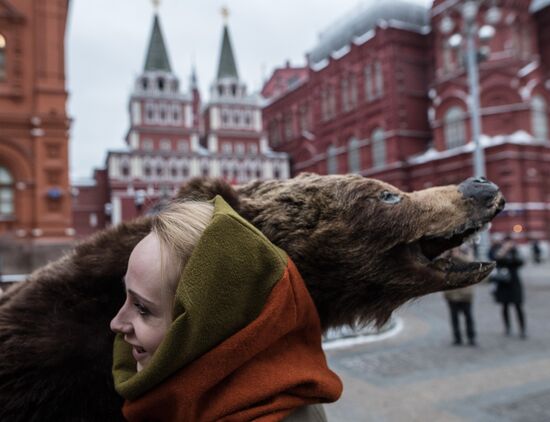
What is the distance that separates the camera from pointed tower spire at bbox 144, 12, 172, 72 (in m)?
44.2

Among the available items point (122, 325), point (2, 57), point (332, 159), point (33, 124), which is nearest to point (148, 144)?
point (332, 159)

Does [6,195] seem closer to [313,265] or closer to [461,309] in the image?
[461,309]

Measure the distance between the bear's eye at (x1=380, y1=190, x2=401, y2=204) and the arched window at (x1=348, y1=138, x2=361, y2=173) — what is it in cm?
3115

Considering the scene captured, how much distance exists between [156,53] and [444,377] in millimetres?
44878

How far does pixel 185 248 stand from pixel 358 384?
4.84m

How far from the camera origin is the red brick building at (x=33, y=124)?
14.7m

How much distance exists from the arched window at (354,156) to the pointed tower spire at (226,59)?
748 inches

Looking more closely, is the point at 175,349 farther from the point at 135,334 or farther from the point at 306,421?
the point at 306,421

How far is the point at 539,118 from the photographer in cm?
2492

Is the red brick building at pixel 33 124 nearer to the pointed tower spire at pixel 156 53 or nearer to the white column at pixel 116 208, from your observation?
the white column at pixel 116 208

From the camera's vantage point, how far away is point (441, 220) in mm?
1455

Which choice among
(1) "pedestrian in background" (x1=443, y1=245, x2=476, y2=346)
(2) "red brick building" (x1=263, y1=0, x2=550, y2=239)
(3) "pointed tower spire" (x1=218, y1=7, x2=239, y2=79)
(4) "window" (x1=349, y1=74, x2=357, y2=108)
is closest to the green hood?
(1) "pedestrian in background" (x1=443, y1=245, x2=476, y2=346)

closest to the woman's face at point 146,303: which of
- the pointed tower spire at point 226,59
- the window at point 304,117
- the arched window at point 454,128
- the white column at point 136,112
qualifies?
the arched window at point 454,128

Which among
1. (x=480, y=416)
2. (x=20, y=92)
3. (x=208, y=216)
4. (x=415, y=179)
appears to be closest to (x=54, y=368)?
(x=208, y=216)
